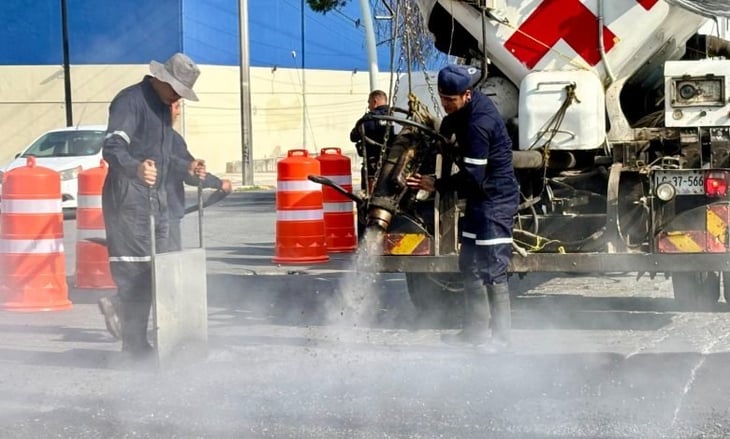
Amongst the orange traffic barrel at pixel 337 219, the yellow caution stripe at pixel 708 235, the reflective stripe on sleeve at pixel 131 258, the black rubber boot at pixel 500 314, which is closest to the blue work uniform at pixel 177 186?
the reflective stripe on sleeve at pixel 131 258

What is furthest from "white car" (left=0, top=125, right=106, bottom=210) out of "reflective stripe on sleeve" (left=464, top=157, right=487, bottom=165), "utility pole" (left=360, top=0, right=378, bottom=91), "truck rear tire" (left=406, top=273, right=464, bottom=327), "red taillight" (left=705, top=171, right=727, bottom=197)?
"red taillight" (left=705, top=171, right=727, bottom=197)

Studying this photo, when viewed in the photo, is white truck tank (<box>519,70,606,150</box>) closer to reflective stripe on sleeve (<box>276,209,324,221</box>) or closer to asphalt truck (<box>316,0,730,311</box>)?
asphalt truck (<box>316,0,730,311</box>)

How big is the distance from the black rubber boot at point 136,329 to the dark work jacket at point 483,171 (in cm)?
197

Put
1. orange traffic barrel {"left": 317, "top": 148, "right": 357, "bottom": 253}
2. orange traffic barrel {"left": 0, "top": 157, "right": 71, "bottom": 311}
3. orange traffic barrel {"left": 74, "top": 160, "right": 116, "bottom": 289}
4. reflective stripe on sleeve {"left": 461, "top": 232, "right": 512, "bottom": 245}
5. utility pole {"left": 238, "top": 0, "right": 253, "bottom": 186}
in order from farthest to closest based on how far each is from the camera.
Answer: utility pole {"left": 238, "top": 0, "right": 253, "bottom": 186} < orange traffic barrel {"left": 317, "top": 148, "right": 357, "bottom": 253} < orange traffic barrel {"left": 74, "top": 160, "right": 116, "bottom": 289} < orange traffic barrel {"left": 0, "top": 157, "right": 71, "bottom": 311} < reflective stripe on sleeve {"left": 461, "top": 232, "right": 512, "bottom": 245}

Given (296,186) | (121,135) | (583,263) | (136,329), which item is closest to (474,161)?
(583,263)

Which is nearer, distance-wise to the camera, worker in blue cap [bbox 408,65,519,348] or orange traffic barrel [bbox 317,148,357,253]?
worker in blue cap [bbox 408,65,519,348]

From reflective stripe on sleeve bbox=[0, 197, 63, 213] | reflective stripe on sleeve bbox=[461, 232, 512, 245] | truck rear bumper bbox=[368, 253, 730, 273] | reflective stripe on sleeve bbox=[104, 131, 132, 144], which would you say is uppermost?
reflective stripe on sleeve bbox=[104, 131, 132, 144]

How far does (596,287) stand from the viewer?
10391mm

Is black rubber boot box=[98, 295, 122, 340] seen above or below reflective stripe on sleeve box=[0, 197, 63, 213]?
below

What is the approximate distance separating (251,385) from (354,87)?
1443 inches

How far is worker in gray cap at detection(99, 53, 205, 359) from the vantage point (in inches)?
284

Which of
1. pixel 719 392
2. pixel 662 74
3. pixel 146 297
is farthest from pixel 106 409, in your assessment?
pixel 662 74

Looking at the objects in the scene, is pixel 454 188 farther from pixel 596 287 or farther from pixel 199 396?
pixel 596 287

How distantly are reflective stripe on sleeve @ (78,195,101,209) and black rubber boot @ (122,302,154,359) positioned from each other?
3.38 metres
